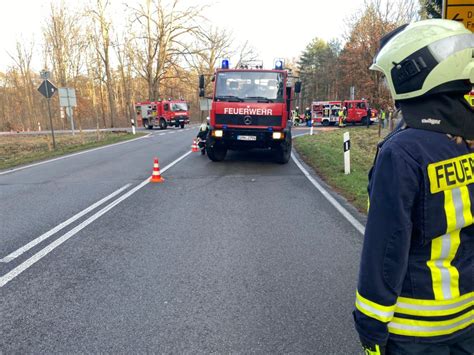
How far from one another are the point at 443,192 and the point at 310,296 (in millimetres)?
2313

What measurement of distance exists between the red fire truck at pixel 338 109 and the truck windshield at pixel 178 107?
44.4 feet

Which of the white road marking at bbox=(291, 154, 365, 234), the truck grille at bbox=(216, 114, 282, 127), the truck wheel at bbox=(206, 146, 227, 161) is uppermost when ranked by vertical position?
the truck grille at bbox=(216, 114, 282, 127)

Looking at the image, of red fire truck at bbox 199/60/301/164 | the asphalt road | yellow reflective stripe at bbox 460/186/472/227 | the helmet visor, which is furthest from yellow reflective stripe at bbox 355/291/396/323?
red fire truck at bbox 199/60/301/164

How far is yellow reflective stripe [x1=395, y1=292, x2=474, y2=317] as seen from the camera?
1.50 meters

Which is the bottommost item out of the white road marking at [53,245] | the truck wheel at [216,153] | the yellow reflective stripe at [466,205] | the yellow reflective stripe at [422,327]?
the white road marking at [53,245]

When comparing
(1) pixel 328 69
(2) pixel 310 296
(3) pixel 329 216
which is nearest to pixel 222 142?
(3) pixel 329 216

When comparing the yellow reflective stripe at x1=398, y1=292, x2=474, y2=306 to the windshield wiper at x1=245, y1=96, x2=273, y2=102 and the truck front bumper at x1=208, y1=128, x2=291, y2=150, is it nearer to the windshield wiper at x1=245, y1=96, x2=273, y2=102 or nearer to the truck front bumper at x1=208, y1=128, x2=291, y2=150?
the truck front bumper at x1=208, y1=128, x2=291, y2=150

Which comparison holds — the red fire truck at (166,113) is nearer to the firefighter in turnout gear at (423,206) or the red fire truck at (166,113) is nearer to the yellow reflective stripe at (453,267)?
the firefighter in turnout gear at (423,206)

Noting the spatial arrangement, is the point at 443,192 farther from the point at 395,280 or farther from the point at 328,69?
the point at 328,69

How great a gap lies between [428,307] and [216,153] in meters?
11.6

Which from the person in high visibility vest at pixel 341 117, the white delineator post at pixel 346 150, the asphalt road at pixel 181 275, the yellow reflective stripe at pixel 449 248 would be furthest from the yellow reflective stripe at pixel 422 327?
the person in high visibility vest at pixel 341 117

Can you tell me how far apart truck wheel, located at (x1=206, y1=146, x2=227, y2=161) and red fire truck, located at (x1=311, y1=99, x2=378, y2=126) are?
26.2 metres

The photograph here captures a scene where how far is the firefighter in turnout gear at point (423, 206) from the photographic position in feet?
4.70

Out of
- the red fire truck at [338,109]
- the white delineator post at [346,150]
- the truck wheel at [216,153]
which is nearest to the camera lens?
the white delineator post at [346,150]
